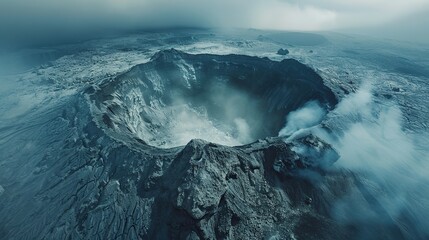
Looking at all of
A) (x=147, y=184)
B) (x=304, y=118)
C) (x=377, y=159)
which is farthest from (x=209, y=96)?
(x=147, y=184)

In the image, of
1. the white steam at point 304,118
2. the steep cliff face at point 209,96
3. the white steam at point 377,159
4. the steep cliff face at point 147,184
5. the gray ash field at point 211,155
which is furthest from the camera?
the steep cliff face at point 209,96

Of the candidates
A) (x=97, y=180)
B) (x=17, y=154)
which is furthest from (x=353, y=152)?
(x=17, y=154)

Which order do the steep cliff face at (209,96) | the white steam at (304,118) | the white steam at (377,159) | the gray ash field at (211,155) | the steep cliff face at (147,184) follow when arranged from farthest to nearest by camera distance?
the steep cliff face at (209,96), the white steam at (304,118), the white steam at (377,159), the gray ash field at (211,155), the steep cliff face at (147,184)

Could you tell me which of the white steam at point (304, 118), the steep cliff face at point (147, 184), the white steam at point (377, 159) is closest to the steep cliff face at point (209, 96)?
the white steam at point (304, 118)

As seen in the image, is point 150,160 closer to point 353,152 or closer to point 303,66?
point 353,152

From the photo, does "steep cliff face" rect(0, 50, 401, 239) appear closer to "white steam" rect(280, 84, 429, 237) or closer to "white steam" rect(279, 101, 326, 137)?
"white steam" rect(280, 84, 429, 237)

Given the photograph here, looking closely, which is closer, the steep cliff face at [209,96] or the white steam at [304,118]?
the white steam at [304,118]

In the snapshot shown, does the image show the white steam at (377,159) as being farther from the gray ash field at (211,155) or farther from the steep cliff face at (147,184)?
the steep cliff face at (147,184)

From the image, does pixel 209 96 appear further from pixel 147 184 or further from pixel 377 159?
pixel 147 184
